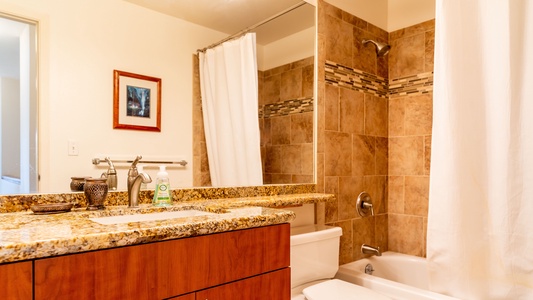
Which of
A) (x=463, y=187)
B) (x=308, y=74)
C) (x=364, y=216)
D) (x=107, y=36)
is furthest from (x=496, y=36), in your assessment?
(x=107, y=36)

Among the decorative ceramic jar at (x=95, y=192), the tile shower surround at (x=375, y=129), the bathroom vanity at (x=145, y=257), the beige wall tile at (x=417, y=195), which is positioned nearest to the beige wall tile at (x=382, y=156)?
the tile shower surround at (x=375, y=129)

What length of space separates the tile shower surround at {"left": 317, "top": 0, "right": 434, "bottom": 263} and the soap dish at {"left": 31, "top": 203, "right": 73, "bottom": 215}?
1349 mm

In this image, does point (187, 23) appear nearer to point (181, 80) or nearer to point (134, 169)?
point (181, 80)

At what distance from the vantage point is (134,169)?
4.42ft

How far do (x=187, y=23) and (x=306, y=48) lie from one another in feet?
2.54

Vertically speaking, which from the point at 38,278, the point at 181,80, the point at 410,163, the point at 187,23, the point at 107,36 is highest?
the point at 187,23

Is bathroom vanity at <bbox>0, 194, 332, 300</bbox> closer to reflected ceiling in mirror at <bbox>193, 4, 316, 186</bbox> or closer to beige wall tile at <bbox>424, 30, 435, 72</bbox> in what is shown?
reflected ceiling in mirror at <bbox>193, 4, 316, 186</bbox>

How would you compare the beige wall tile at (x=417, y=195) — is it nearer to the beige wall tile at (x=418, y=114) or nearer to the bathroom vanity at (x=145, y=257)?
the beige wall tile at (x=418, y=114)

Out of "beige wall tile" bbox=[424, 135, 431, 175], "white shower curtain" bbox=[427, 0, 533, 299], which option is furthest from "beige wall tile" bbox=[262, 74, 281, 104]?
"beige wall tile" bbox=[424, 135, 431, 175]

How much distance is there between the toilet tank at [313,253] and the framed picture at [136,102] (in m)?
0.85

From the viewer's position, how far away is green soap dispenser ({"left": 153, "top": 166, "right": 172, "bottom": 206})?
1330 millimetres

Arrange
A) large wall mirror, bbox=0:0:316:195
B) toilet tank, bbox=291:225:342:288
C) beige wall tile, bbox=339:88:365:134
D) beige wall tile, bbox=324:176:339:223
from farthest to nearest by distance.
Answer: beige wall tile, bbox=339:88:365:134 < beige wall tile, bbox=324:176:339:223 < toilet tank, bbox=291:225:342:288 < large wall mirror, bbox=0:0:316:195

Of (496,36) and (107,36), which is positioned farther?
(496,36)

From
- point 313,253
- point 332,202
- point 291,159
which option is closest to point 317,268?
point 313,253
